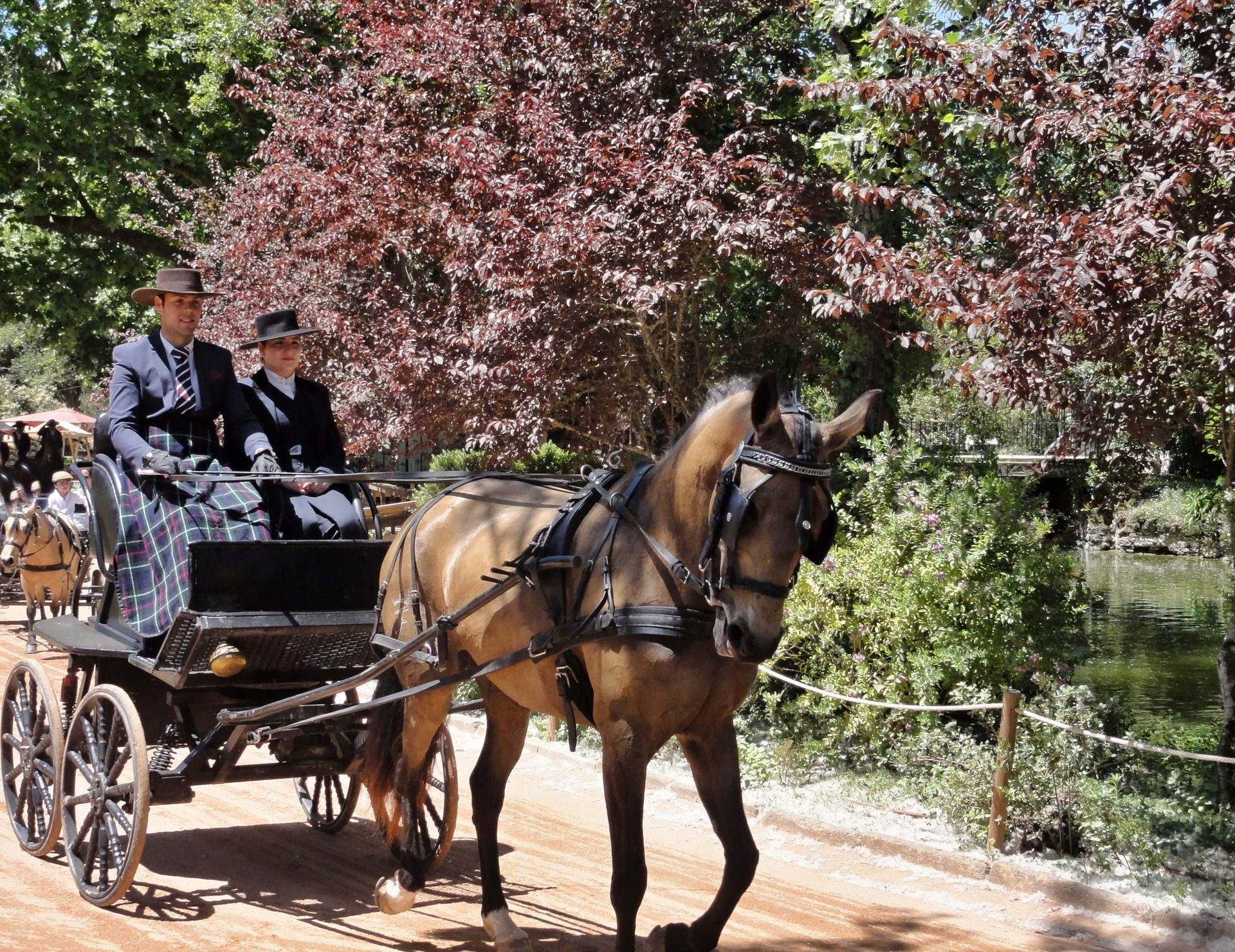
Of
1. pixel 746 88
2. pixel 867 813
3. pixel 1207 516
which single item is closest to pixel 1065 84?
pixel 867 813

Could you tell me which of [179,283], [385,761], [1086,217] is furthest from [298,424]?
[1086,217]

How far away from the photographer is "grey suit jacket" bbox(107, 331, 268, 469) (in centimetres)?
659

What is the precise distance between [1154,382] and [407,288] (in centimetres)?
890

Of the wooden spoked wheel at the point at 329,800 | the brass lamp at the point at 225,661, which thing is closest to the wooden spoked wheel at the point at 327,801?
the wooden spoked wheel at the point at 329,800

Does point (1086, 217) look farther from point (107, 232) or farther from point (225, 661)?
point (107, 232)

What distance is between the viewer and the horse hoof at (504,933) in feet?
18.3

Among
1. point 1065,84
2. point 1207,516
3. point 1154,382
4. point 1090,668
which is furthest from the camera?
point 1207,516

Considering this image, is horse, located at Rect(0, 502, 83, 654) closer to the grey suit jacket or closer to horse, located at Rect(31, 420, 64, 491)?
horse, located at Rect(31, 420, 64, 491)

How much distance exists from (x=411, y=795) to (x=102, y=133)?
1860 centimetres

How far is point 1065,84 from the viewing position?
6684mm

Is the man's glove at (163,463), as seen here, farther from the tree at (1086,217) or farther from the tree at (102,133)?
the tree at (102,133)

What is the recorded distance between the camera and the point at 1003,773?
22.7 feet

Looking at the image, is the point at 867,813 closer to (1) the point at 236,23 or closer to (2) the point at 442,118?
(2) the point at 442,118

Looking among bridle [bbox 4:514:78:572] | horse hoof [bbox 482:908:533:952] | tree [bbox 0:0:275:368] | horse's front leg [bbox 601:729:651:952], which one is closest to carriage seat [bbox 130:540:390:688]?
horse hoof [bbox 482:908:533:952]
